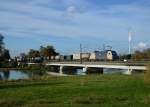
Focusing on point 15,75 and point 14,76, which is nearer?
point 14,76

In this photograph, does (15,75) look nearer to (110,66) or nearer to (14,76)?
(14,76)

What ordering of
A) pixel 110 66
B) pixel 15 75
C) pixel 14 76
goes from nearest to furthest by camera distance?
pixel 14 76
pixel 110 66
pixel 15 75

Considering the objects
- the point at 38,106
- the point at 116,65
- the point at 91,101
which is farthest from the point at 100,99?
the point at 116,65

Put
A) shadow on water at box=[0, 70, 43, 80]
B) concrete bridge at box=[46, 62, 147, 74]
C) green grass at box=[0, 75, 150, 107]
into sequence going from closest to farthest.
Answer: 1. green grass at box=[0, 75, 150, 107]
2. shadow on water at box=[0, 70, 43, 80]
3. concrete bridge at box=[46, 62, 147, 74]

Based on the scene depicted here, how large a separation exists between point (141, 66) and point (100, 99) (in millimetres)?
84976

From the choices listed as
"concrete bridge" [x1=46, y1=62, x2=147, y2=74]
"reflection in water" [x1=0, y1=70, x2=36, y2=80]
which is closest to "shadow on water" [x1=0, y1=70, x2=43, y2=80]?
"reflection in water" [x1=0, y1=70, x2=36, y2=80]

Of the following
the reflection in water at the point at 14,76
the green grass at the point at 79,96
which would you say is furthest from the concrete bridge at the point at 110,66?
the green grass at the point at 79,96

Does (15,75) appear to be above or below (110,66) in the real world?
below

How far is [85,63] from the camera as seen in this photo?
154 m

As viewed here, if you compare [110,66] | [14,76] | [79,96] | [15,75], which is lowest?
[79,96]

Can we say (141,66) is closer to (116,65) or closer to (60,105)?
(116,65)

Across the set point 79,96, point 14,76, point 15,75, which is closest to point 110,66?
point 15,75

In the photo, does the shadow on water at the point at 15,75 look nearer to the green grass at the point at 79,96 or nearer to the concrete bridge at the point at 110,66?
the concrete bridge at the point at 110,66

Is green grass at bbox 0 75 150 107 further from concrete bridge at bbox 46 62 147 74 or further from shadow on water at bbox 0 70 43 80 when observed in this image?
concrete bridge at bbox 46 62 147 74
